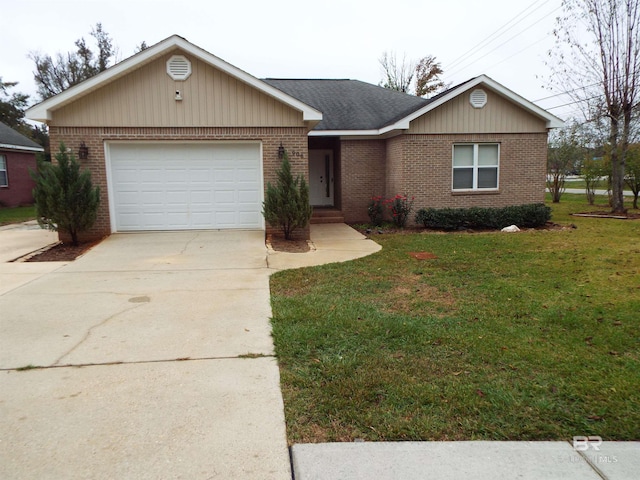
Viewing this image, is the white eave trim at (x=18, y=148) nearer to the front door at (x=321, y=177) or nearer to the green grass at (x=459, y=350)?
the front door at (x=321, y=177)

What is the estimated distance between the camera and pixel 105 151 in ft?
35.5

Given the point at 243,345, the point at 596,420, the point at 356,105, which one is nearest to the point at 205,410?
the point at 243,345

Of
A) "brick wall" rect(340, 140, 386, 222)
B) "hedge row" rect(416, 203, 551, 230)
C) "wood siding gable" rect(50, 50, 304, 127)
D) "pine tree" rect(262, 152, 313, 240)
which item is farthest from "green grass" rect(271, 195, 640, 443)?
"brick wall" rect(340, 140, 386, 222)

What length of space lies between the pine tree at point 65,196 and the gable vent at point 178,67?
2.90m

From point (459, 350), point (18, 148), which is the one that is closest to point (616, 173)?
point (459, 350)

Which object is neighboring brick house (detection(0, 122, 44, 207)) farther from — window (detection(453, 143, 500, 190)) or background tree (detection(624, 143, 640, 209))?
background tree (detection(624, 143, 640, 209))

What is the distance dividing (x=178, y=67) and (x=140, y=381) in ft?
28.9

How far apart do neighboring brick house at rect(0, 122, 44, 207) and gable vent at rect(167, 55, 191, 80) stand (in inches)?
604

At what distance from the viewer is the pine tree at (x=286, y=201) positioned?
1038cm

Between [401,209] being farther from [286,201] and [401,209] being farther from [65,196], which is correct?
[65,196]

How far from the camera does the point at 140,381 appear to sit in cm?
368

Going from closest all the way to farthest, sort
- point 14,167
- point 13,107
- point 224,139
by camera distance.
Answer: point 224,139
point 14,167
point 13,107

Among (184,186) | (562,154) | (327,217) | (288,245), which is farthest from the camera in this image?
(562,154)

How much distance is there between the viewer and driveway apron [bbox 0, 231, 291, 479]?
269 centimetres
